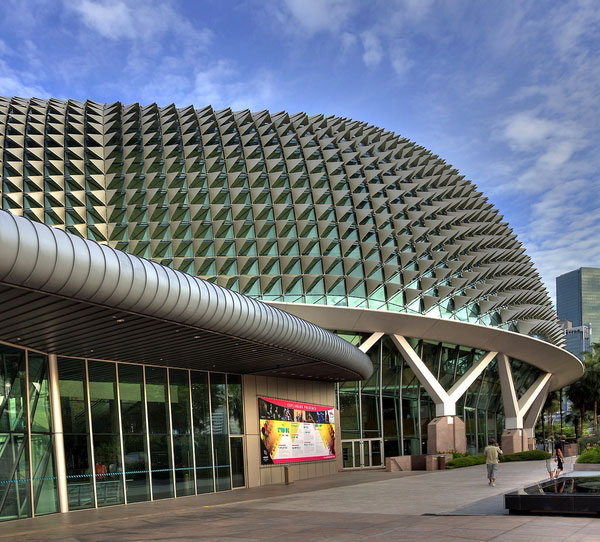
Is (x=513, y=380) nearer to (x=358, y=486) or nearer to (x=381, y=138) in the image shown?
(x=381, y=138)

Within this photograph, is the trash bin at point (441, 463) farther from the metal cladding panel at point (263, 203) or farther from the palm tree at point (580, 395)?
the palm tree at point (580, 395)

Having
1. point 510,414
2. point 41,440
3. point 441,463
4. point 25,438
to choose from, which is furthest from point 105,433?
point 510,414

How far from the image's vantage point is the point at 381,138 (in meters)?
57.8

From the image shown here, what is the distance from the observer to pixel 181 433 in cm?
3092

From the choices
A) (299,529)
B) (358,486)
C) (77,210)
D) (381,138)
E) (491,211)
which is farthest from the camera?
(491,211)

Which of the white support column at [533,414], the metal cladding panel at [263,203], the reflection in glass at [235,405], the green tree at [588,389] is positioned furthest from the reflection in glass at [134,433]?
the green tree at [588,389]

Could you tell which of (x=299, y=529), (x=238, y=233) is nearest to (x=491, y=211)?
(x=238, y=233)

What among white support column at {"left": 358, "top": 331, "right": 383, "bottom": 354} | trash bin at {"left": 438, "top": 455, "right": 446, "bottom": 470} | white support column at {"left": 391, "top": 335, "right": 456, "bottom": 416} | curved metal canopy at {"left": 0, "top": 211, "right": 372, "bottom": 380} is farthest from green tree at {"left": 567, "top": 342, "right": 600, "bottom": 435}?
curved metal canopy at {"left": 0, "top": 211, "right": 372, "bottom": 380}

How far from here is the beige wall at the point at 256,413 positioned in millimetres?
35375

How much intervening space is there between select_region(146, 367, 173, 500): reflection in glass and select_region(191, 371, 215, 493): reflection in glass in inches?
86.3

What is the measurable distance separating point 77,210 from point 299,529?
105 ft

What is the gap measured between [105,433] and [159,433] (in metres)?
3.34

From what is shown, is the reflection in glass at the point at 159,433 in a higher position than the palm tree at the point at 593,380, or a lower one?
higher

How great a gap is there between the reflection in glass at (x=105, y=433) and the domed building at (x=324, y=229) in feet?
43.1
